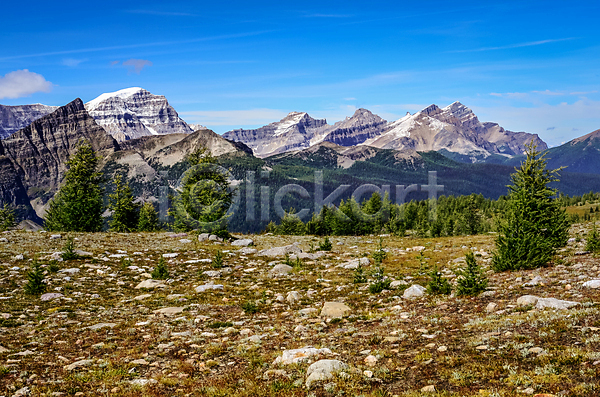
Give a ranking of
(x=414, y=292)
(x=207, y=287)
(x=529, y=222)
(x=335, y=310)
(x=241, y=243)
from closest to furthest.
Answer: (x=335, y=310)
(x=414, y=292)
(x=529, y=222)
(x=207, y=287)
(x=241, y=243)

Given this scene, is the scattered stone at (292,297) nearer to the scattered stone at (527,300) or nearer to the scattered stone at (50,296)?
the scattered stone at (527,300)

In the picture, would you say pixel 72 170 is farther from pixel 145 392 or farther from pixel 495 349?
pixel 495 349

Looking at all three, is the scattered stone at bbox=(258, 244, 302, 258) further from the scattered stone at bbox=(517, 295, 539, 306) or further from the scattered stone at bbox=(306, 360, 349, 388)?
the scattered stone at bbox=(306, 360, 349, 388)

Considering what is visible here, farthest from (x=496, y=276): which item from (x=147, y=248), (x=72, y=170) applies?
(x=72, y=170)

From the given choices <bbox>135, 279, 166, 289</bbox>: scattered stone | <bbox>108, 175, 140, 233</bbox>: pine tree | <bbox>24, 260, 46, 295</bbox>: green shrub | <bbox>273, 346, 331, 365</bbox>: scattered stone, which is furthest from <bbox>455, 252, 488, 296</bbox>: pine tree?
<bbox>108, 175, 140, 233</bbox>: pine tree

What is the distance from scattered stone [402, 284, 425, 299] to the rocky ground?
0.32ft

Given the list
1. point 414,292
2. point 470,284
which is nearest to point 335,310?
point 414,292

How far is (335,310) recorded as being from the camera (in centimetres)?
1688

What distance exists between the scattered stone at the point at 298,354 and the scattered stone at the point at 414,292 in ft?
28.0

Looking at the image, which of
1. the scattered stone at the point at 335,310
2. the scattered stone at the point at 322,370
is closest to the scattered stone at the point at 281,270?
the scattered stone at the point at 335,310

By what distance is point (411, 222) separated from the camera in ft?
412

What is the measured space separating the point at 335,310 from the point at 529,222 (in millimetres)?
13268

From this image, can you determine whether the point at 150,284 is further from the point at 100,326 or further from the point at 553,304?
the point at 553,304

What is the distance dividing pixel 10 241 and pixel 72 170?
23756 mm
